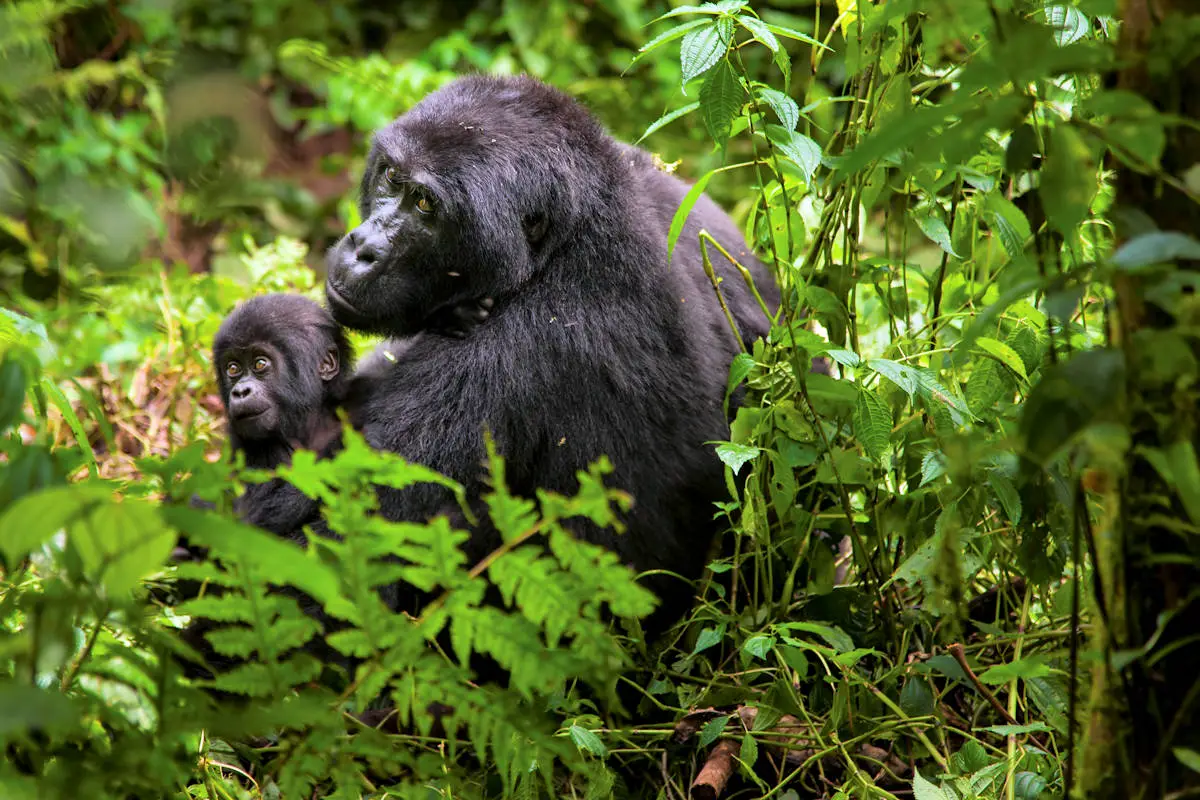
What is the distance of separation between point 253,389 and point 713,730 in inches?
60.1

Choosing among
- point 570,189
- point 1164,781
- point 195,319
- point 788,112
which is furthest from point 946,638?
point 195,319

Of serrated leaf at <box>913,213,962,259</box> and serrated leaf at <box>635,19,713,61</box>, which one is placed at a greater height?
serrated leaf at <box>635,19,713,61</box>

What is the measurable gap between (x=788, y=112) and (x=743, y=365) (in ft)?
1.63

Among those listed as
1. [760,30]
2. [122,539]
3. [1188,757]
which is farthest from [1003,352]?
[122,539]

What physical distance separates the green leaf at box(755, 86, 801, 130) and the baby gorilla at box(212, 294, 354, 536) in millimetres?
1487

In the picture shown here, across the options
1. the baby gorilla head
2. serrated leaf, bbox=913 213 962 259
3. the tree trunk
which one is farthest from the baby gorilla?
the tree trunk

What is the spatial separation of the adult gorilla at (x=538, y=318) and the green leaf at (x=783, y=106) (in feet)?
1.99

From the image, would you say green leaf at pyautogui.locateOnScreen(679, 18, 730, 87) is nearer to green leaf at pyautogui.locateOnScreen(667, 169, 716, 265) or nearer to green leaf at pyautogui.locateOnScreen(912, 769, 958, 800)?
A: green leaf at pyautogui.locateOnScreen(667, 169, 716, 265)

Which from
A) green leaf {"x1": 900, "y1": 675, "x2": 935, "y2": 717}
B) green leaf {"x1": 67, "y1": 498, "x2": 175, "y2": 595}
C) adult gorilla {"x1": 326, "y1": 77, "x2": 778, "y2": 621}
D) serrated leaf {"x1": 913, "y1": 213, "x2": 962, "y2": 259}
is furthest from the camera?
adult gorilla {"x1": 326, "y1": 77, "x2": 778, "y2": 621}

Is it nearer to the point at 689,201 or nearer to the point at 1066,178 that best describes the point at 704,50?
the point at 689,201

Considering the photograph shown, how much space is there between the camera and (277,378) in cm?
311

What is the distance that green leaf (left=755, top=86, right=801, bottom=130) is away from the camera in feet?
7.19

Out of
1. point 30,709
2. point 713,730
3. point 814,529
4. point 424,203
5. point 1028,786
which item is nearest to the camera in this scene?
point 30,709

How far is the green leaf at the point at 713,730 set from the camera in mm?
2277
